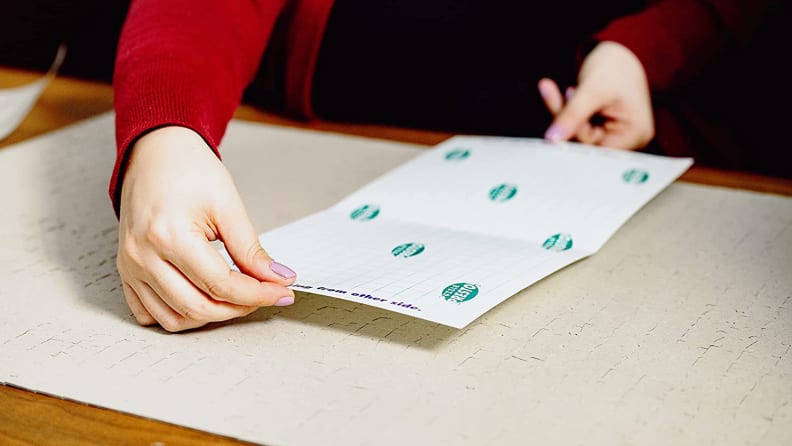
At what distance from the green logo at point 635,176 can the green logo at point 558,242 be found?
0.13 metres

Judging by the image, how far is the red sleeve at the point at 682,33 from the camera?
0.85 metres

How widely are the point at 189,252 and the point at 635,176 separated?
1.33 feet

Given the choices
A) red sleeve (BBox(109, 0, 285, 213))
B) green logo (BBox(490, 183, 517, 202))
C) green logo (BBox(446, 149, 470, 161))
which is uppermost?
red sleeve (BBox(109, 0, 285, 213))

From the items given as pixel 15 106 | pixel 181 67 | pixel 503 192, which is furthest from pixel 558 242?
pixel 15 106

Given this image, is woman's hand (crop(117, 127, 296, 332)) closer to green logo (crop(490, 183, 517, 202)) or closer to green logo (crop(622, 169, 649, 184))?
green logo (crop(490, 183, 517, 202))

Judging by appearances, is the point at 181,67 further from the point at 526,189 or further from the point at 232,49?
the point at 526,189

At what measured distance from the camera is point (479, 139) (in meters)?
0.82

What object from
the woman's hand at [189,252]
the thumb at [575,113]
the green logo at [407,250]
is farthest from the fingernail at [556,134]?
the woman's hand at [189,252]

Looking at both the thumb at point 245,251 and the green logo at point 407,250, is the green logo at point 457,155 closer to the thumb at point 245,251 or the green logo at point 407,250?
the green logo at point 407,250

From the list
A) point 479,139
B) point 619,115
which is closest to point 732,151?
point 619,115

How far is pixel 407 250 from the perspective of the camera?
0.58m

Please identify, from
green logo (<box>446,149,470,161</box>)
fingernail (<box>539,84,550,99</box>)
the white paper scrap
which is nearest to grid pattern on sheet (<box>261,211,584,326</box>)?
green logo (<box>446,149,470,161</box>)

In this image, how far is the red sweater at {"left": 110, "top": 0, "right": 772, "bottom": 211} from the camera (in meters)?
0.59

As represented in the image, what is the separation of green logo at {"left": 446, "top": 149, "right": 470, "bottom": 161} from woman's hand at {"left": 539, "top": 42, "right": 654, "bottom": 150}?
0.08 metres
